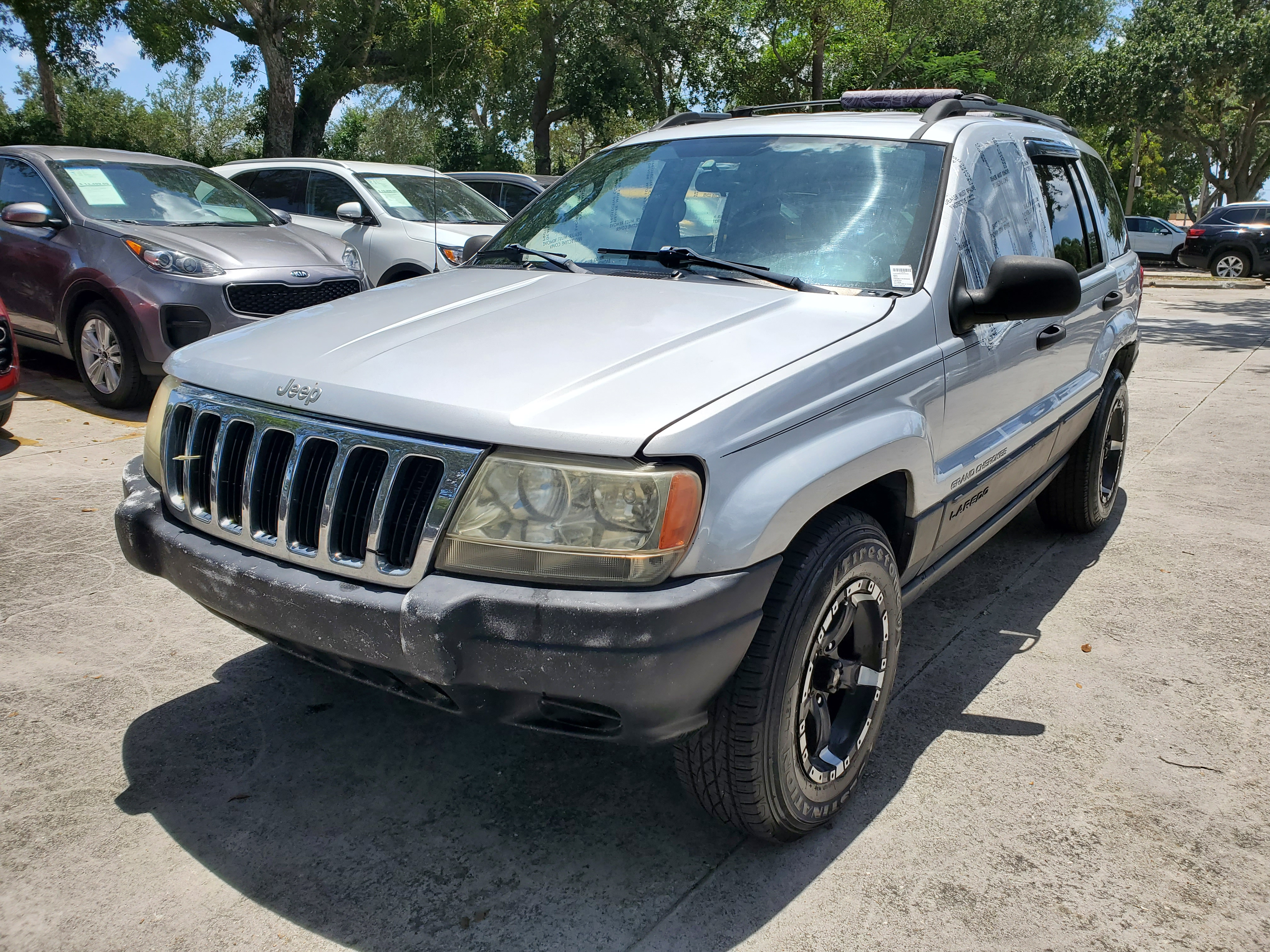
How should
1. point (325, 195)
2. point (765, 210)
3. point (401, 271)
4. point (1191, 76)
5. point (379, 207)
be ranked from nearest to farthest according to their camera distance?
point (765, 210) → point (401, 271) → point (379, 207) → point (325, 195) → point (1191, 76)

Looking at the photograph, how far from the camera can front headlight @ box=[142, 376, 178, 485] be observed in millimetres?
2848

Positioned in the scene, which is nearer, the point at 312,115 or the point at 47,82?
the point at 312,115

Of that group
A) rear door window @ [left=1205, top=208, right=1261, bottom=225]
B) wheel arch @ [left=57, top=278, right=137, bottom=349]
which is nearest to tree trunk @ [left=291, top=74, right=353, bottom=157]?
wheel arch @ [left=57, top=278, right=137, bottom=349]

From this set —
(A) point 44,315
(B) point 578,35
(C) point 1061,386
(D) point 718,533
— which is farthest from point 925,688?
(B) point 578,35

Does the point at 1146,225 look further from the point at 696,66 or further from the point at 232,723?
the point at 232,723

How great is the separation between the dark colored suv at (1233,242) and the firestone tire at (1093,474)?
2047cm

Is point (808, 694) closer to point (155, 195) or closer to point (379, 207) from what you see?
point (155, 195)

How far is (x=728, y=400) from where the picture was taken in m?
2.27

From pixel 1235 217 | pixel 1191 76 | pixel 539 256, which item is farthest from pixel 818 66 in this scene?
pixel 539 256

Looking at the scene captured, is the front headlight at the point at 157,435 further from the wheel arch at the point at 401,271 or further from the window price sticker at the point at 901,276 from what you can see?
the wheel arch at the point at 401,271

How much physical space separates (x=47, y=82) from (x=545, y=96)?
48.1ft

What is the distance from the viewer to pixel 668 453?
214cm

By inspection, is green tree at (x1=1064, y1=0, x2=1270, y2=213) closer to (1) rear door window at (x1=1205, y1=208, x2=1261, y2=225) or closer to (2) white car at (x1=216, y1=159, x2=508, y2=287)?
(1) rear door window at (x1=1205, y1=208, x2=1261, y2=225)

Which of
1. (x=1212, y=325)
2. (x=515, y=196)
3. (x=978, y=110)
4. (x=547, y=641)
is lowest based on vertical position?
(x=1212, y=325)
